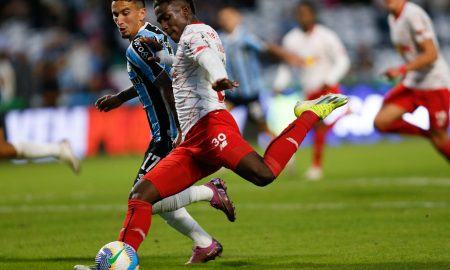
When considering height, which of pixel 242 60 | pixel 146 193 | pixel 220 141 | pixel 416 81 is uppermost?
pixel 220 141

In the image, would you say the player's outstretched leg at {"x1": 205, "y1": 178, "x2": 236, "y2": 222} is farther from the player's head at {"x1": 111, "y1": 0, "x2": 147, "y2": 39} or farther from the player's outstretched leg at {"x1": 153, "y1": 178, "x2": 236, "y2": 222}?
the player's head at {"x1": 111, "y1": 0, "x2": 147, "y2": 39}

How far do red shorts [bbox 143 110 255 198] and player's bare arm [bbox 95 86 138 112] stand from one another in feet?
3.66

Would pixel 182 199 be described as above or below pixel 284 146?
below

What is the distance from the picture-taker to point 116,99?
8.51 m

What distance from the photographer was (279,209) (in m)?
12.0

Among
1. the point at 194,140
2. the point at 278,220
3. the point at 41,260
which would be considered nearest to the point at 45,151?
the point at 41,260

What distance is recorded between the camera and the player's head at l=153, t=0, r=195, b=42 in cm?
746

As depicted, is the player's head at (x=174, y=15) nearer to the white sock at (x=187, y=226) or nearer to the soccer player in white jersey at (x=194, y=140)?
the soccer player in white jersey at (x=194, y=140)

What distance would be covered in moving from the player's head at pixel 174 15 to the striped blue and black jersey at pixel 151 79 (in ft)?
1.33

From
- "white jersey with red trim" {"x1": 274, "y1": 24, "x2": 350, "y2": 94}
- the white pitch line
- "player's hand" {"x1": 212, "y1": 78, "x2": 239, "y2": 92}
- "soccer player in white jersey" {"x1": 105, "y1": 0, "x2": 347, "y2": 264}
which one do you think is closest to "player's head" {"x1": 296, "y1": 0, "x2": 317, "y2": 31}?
"white jersey with red trim" {"x1": 274, "y1": 24, "x2": 350, "y2": 94}

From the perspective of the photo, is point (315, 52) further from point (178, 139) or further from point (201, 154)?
point (201, 154)

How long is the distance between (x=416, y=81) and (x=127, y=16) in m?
5.02

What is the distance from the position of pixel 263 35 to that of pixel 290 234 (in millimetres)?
18952

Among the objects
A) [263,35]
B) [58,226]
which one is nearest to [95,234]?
[58,226]
